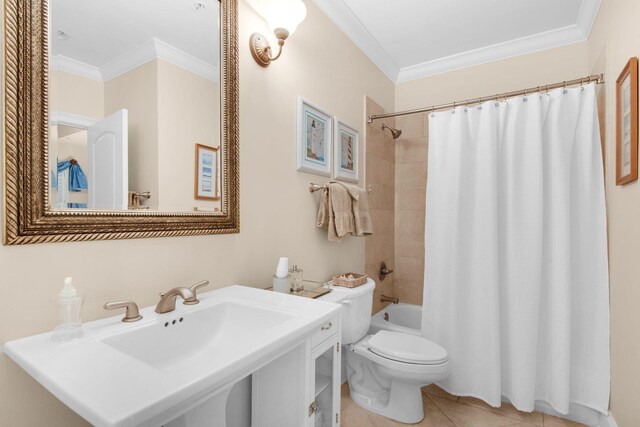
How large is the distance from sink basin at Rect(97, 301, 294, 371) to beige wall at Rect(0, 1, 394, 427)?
159 mm

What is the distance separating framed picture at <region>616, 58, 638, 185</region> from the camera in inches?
48.8

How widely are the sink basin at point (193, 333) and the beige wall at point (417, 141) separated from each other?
1.96 meters

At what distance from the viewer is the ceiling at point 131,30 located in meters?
0.87

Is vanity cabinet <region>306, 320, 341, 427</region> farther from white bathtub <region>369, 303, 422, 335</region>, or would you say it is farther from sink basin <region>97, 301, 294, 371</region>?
white bathtub <region>369, 303, 422, 335</region>

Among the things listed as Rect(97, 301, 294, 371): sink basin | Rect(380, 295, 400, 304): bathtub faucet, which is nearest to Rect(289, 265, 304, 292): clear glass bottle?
Rect(97, 301, 294, 371): sink basin

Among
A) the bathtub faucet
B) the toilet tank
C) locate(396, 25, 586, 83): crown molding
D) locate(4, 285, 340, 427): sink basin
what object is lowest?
the bathtub faucet

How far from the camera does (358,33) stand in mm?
2209

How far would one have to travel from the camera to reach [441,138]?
6.77 ft

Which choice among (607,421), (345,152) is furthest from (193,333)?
(607,421)

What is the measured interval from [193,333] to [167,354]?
96mm

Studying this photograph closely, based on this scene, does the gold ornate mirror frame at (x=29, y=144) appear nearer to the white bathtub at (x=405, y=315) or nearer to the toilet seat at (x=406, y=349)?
the toilet seat at (x=406, y=349)

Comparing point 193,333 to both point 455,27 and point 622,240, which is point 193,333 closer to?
point 622,240

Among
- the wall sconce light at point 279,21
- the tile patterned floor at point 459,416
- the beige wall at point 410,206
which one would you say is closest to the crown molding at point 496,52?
the beige wall at point 410,206

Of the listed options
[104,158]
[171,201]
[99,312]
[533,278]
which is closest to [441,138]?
[533,278]
